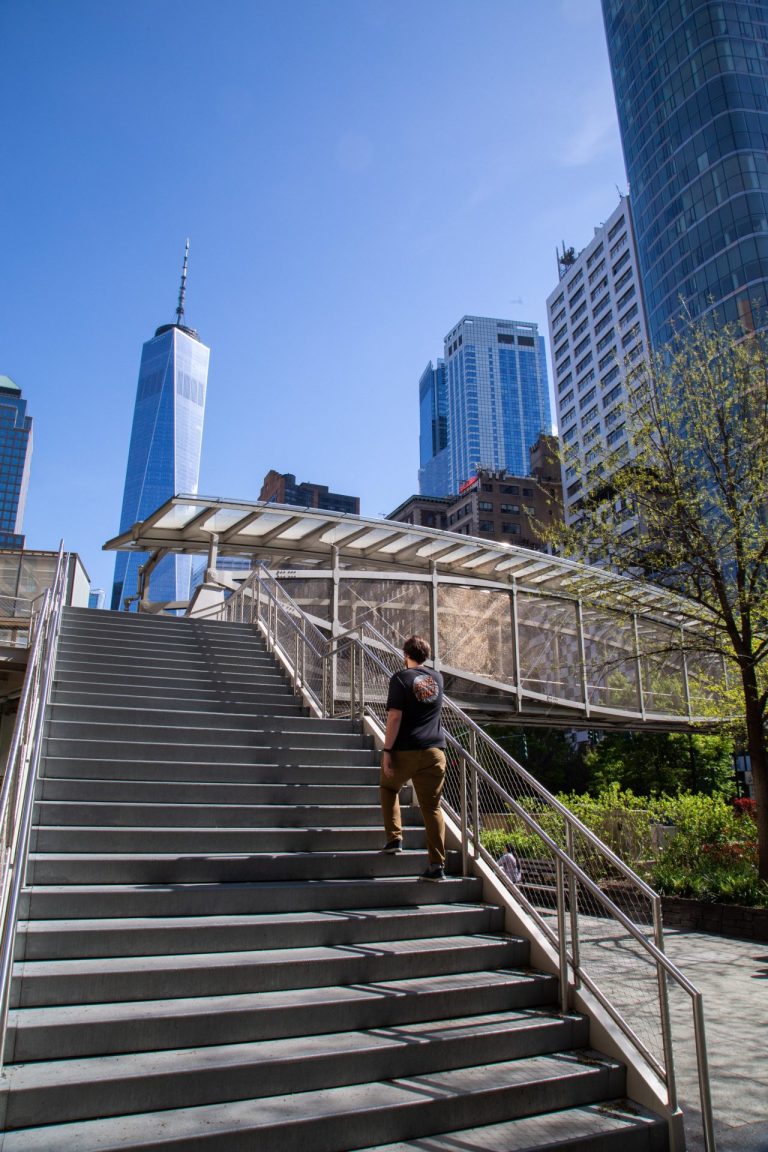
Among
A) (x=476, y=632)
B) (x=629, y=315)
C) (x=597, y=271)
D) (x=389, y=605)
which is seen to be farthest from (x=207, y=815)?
(x=597, y=271)

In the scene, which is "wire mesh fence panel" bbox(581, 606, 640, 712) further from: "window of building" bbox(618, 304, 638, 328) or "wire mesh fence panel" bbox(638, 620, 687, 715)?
"window of building" bbox(618, 304, 638, 328)

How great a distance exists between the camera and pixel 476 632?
777 inches

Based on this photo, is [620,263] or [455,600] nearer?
[455,600]

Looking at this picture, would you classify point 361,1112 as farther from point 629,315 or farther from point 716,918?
point 629,315

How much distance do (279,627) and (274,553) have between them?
934 centimetres

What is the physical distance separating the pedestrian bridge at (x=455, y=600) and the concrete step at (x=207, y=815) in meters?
10.9

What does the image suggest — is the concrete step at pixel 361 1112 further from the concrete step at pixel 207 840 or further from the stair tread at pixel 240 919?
the concrete step at pixel 207 840

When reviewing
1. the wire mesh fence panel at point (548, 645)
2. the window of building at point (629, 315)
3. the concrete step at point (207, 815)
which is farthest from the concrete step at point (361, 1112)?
the window of building at point (629, 315)

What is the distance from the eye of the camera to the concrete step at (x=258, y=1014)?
356cm

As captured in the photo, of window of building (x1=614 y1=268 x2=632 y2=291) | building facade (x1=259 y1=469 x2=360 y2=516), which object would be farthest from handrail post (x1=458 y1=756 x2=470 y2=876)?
building facade (x1=259 y1=469 x2=360 y2=516)

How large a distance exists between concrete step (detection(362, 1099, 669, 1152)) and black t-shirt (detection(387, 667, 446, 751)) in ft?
7.78

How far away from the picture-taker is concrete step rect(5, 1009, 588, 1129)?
10.7 feet

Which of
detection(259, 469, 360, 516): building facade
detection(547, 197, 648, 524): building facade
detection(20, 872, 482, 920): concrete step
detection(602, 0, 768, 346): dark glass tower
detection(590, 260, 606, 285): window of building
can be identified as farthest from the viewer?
detection(259, 469, 360, 516): building facade

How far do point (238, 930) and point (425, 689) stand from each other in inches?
82.4
